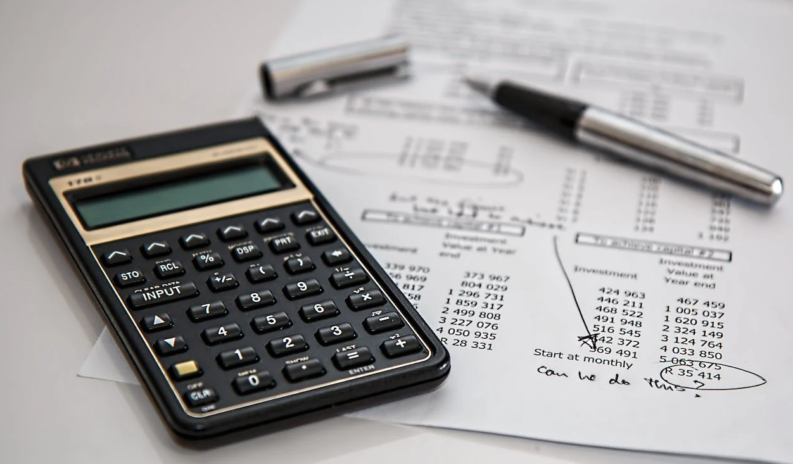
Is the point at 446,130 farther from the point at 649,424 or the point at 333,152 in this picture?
the point at 649,424

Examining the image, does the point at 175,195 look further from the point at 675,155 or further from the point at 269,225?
the point at 675,155

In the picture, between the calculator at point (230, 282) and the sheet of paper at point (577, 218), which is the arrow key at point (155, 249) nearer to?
the calculator at point (230, 282)

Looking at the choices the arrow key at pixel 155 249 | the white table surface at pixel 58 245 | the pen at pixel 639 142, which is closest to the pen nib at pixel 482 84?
the pen at pixel 639 142

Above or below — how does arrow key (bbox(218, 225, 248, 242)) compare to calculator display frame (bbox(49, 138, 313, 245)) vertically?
below

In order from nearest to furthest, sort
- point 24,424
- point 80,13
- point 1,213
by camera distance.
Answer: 1. point 24,424
2. point 1,213
3. point 80,13

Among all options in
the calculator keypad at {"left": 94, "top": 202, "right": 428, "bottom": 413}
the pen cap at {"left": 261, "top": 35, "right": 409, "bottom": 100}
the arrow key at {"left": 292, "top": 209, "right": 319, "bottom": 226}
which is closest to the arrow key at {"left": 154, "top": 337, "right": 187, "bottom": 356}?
the calculator keypad at {"left": 94, "top": 202, "right": 428, "bottom": 413}

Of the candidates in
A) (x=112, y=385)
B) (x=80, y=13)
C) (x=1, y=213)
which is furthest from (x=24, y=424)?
(x=80, y=13)

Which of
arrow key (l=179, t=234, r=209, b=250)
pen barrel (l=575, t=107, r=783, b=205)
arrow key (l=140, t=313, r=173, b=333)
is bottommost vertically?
arrow key (l=140, t=313, r=173, b=333)

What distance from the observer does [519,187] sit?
0.54 meters

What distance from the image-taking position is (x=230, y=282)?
421 millimetres

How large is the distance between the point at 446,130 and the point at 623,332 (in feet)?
0.70

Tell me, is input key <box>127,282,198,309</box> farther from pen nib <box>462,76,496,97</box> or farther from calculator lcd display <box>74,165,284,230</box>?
pen nib <box>462,76,496,97</box>

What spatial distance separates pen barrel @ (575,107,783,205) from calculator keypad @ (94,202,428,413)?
198mm

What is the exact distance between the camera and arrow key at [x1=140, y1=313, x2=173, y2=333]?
391 millimetres
